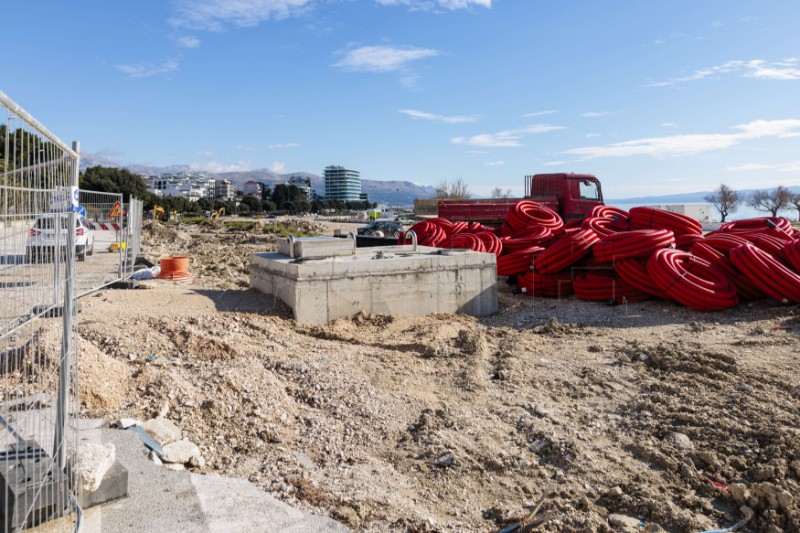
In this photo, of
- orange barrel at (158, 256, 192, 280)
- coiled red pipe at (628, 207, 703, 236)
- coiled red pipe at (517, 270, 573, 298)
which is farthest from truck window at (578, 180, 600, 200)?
orange barrel at (158, 256, 192, 280)

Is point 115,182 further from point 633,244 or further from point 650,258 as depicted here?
point 650,258

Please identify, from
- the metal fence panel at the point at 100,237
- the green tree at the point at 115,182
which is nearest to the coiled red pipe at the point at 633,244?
Answer: the metal fence panel at the point at 100,237

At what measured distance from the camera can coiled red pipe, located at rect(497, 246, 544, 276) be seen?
1238 centimetres

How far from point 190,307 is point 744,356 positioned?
7708 millimetres

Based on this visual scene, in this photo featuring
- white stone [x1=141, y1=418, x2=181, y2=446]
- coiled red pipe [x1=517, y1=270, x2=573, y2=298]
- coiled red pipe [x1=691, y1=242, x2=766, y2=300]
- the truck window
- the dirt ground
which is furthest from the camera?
the truck window

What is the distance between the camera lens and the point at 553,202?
18.1m

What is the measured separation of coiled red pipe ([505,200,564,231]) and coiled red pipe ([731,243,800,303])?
4.35 meters

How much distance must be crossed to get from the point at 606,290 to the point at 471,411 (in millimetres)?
6236

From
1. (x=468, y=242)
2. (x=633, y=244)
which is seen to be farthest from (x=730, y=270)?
(x=468, y=242)

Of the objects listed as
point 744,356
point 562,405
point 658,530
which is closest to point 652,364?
point 744,356

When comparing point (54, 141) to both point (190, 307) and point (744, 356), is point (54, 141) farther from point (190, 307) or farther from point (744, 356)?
point (744, 356)

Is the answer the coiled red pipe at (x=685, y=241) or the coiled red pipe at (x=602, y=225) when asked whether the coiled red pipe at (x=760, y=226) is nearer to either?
the coiled red pipe at (x=685, y=241)

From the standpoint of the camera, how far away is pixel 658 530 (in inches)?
149

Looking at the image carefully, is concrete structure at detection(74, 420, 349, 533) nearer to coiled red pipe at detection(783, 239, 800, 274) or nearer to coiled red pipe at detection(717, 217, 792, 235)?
coiled red pipe at detection(783, 239, 800, 274)
